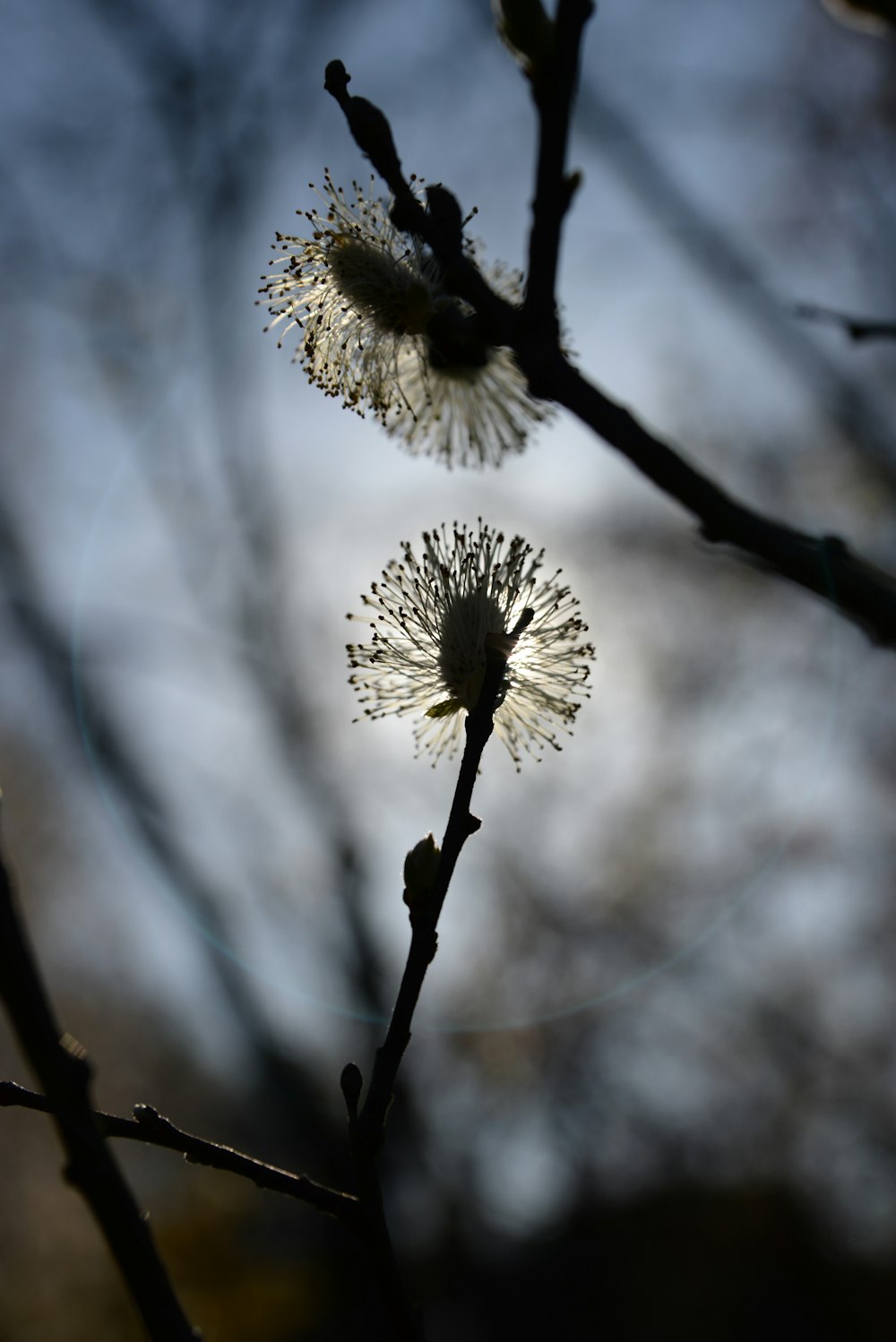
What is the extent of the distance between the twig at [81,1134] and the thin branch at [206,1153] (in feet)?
0.65

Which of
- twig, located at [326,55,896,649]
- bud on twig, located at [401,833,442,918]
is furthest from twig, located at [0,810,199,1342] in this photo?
twig, located at [326,55,896,649]

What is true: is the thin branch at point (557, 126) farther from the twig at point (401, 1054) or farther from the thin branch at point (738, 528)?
the twig at point (401, 1054)

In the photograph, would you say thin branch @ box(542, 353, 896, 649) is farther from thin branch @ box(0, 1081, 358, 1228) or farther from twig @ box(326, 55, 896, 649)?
thin branch @ box(0, 1081, 358, 1228)

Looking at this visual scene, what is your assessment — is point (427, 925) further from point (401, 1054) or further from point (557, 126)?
point (557, 126)

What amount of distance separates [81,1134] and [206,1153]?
28 cm

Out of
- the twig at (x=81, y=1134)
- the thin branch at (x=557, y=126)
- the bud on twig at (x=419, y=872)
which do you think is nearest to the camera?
the twig at (x=81, y=1134)

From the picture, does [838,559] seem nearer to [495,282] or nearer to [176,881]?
[495,282]

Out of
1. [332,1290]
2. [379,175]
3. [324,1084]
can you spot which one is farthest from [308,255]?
[332,1290]

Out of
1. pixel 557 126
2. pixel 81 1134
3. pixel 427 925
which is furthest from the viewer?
pixel 427 925

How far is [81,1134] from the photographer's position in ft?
1.75

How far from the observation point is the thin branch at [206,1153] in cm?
77

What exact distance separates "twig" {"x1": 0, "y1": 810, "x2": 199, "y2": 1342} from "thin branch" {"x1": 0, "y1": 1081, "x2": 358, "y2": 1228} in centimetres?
20

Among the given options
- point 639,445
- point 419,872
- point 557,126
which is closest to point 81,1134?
point 419,872

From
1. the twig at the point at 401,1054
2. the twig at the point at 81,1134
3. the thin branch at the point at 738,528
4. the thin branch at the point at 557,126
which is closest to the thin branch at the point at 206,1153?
the twig at the point at 401,1054
